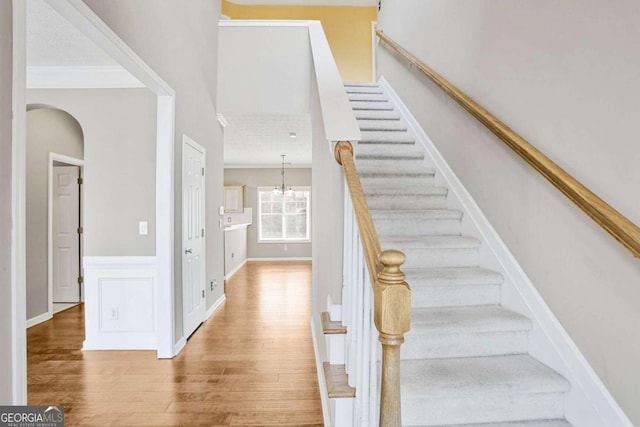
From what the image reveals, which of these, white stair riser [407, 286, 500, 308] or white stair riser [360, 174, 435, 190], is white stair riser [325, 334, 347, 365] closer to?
white stair riser [407, 286, 500, 308]

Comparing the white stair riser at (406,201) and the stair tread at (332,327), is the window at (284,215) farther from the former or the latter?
the stair tread at (332,327)

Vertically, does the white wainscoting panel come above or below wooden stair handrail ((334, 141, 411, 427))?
below

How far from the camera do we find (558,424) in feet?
5.06

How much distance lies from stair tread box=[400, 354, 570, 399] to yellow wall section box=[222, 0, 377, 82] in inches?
229

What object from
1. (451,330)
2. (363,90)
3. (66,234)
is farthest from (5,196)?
(66,234)

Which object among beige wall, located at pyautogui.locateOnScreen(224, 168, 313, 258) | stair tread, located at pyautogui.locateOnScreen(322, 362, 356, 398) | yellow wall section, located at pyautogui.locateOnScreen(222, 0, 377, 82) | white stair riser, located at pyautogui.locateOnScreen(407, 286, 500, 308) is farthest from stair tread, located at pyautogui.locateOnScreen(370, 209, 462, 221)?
beige wall, located at pyautogui.locateOnScreen(224, 168, 313, 258)

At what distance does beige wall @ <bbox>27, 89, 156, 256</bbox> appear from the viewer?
3340 mm

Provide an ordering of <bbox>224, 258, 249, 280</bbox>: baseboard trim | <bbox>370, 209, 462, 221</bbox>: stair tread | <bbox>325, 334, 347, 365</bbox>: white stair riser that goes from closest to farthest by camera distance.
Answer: <bbox>325, 334, 347, 365</bbox>: white stair riser → <bbox>370, 209, 462, 221</bbox>: stair tread → <bbox>224, 258, 249, 280</bbox>: baseboard trim

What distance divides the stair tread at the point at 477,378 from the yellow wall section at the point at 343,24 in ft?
19.1

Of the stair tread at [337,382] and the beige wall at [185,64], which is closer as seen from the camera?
the stair tread at [337,382]

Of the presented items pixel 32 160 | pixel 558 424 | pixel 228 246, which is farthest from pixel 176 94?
pixel 228 246

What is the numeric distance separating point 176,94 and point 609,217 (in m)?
3.29

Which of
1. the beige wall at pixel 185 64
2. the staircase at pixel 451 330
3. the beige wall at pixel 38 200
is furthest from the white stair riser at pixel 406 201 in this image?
the beige wall at pixel 38 200

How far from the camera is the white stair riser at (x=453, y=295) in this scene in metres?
2.06
